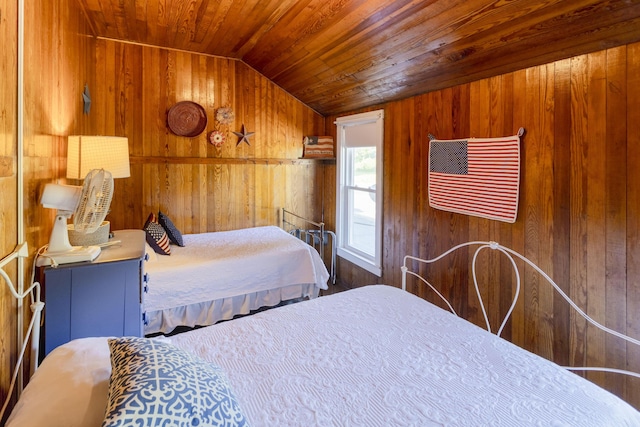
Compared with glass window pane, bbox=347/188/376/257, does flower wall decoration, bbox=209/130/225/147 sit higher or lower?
higher

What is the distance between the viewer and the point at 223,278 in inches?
108

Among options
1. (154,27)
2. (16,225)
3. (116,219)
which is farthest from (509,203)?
(116,219)

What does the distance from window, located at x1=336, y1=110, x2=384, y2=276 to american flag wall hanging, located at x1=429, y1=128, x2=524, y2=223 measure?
0.79m

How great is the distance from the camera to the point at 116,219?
11.3ft

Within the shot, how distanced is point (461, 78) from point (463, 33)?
45 centimetres

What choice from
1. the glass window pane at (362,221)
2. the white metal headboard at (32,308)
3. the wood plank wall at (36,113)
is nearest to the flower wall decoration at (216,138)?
the wood plank wall at (36,113)

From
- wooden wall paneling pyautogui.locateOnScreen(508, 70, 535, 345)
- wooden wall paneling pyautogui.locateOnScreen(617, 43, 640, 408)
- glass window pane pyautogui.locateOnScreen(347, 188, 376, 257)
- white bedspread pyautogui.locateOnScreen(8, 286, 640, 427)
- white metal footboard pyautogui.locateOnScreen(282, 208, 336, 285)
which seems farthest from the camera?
white metal footboard pyautogui.locateOnScreen(282, 208, 336, 285)

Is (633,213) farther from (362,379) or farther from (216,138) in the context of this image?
(216,138)

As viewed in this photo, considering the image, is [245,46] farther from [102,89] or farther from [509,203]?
[509,203]

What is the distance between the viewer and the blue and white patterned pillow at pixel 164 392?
70cm

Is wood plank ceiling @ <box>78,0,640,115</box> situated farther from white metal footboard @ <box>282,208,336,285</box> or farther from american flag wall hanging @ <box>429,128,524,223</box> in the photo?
white metal footboard @ <box>282,208,336,285</box>

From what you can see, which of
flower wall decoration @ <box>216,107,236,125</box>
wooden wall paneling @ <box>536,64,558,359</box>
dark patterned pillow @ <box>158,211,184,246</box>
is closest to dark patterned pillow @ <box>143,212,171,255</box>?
dark patterned pillow @ <box>158,211,184,246</box>

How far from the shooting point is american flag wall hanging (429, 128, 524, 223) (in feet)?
7.13

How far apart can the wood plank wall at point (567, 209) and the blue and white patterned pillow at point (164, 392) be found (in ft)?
6.26
